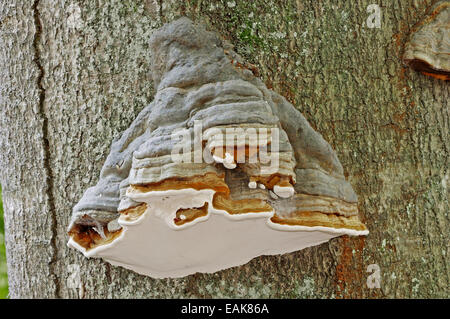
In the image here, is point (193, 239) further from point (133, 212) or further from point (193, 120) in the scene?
point (193, 120)

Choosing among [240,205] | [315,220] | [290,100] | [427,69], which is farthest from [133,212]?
[427,69]

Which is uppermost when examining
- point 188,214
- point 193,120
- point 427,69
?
point 427,69

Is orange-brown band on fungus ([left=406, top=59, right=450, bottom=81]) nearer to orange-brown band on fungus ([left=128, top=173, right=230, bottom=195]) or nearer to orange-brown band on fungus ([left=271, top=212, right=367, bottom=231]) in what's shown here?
orange-brown band on fungus ([left=271, top=212, right=367, bottom=231])

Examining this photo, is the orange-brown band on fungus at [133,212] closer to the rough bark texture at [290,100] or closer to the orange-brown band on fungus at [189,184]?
the orange-brown band on fungus at [189,184]

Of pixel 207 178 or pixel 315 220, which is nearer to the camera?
pixel 207 178

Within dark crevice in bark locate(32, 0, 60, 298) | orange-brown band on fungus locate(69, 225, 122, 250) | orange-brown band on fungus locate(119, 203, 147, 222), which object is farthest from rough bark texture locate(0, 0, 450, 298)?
orange-brown band on fungus locate(119, 203, 147, 222)

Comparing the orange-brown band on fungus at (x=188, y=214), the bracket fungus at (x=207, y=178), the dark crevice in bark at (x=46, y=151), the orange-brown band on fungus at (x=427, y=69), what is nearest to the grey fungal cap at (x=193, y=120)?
the bracket fungus at (x=207, y=178)
